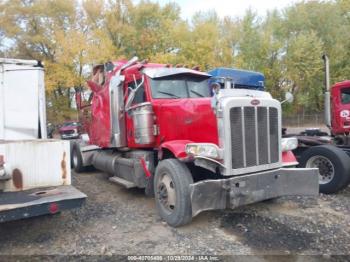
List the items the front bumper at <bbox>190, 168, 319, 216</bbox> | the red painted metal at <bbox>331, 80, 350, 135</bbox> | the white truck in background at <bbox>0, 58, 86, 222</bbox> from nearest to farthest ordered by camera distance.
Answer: the white truck in background at <bbox>0, 58, 86, 222</bbox> < the front bumper at <bbox>190, 168, 319, 216</bbox> < the red painted metal at <bbox>331, 80, 350, 135</bbox>

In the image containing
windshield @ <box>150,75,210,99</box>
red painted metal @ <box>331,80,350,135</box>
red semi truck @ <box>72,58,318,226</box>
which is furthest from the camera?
red painted metal @ <box>331,80,350,135</box>

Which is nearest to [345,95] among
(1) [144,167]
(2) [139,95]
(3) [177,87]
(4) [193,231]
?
(3) [177,87]

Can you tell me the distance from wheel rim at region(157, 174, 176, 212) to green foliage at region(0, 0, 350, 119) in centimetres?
2366

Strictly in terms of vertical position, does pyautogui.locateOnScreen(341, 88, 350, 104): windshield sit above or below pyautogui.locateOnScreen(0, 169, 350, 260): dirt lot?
above

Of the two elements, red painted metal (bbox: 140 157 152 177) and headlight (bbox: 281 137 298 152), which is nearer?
headlight (bbox: 281 137 298 152)

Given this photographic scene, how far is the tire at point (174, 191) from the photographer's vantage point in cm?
506

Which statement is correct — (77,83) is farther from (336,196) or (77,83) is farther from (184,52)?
(336,196)

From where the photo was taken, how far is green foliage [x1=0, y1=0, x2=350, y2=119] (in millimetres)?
29516

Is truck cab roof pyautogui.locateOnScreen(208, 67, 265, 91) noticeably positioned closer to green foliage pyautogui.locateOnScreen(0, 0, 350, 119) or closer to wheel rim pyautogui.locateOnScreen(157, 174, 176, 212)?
wheel rim pyautogui.locateOnScreen(157, 174, 176, 212)

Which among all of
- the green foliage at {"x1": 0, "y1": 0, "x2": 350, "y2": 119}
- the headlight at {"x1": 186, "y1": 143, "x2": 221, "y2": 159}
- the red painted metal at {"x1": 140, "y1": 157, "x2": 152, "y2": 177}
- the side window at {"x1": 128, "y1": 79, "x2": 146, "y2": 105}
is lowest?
the red painted metal at {"x1": 140, "y1": 157, "x2": 152, "y2": 177}

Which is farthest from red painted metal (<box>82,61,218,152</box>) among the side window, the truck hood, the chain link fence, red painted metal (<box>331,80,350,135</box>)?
the chain link fence

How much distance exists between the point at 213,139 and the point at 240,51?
34.2 m

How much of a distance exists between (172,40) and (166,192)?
28701 mm

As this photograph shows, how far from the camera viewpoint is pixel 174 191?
17.3 ft
